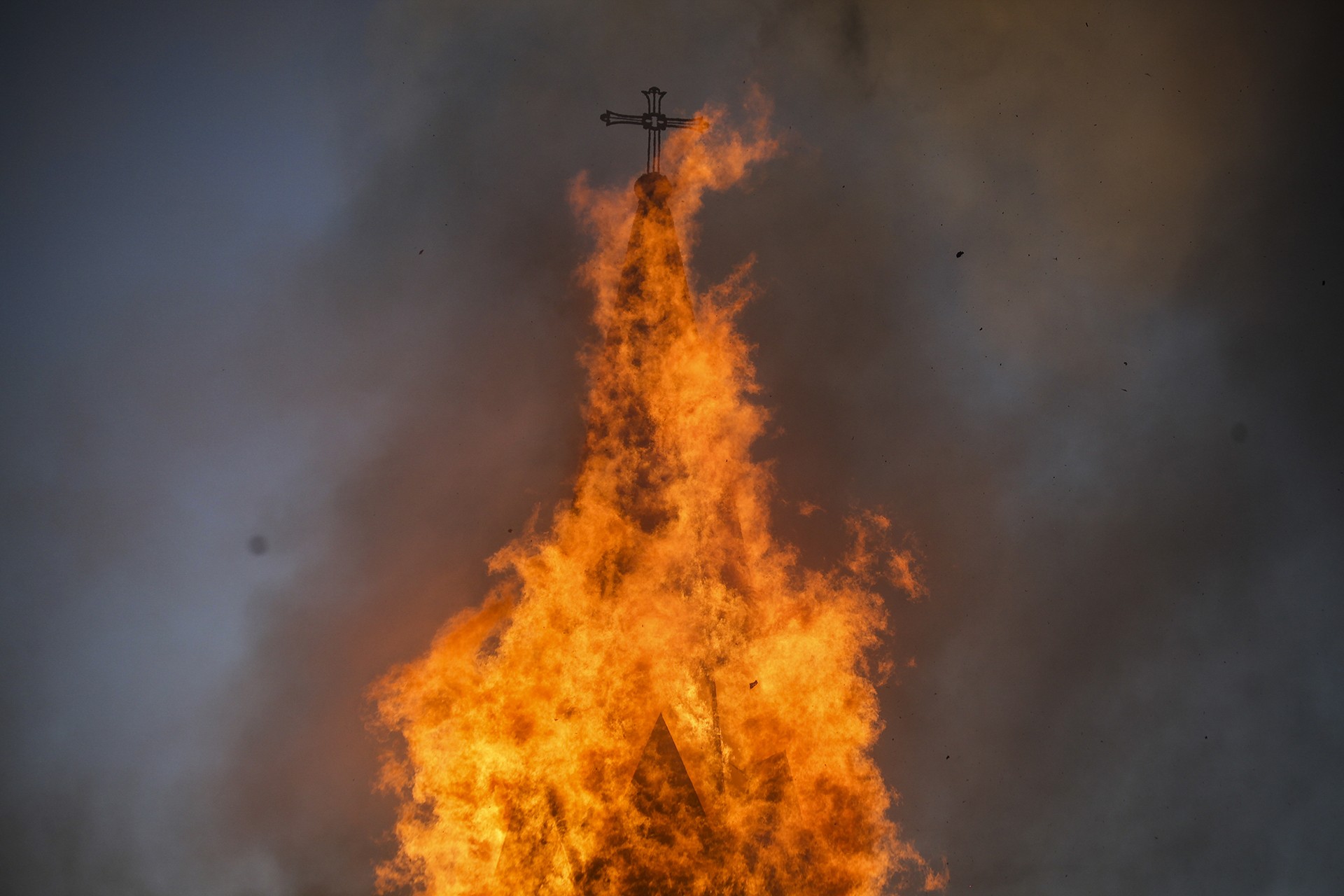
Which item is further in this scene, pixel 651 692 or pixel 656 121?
pixel 656 121

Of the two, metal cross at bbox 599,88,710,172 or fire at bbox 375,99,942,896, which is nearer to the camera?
fire at bbox 375,99,942,896

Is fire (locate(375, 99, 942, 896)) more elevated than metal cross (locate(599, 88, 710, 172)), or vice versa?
metal cross (locate(599, 88, 710, 172))

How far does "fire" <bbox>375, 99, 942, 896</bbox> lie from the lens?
784 cm

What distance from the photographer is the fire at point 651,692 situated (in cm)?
784

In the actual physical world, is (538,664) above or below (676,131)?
below

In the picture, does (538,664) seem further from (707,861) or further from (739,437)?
(739,437)

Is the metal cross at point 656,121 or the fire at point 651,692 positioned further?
the metal cross at point 656,121

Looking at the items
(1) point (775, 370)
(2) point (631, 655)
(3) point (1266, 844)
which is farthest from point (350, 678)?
(3) point (1266, 844)

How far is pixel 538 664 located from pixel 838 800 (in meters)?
4.48

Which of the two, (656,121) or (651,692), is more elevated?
(656,121)

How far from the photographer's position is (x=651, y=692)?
8.19 meters

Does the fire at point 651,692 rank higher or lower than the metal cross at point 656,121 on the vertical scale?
lower

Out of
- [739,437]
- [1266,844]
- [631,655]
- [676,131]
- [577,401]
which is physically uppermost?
[676,131]

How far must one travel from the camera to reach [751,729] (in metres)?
8.52
